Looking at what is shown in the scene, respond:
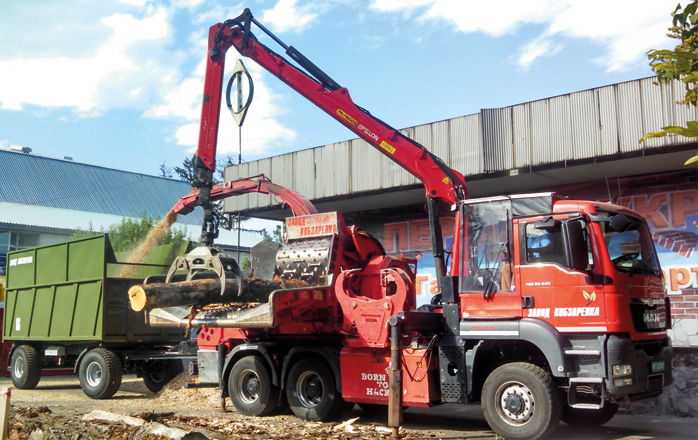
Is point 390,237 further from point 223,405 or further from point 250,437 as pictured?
point 250,437

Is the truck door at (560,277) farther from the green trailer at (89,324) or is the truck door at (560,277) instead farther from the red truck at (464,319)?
the green trailer at (89,324)

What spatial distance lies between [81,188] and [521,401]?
120 ft

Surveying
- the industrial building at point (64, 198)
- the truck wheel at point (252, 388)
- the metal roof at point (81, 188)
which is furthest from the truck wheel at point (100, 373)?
the metal roof at point (81, 188)

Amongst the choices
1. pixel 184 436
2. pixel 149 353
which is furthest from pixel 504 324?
pixel 149 353

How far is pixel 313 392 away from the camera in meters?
10.4

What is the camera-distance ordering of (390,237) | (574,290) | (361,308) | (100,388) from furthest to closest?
(390,237)
(100,388)
(361,308)
(574,290)

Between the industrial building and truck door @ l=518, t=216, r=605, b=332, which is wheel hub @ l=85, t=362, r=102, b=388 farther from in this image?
the industrial building

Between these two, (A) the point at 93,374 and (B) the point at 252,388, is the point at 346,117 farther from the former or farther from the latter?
(A) the point at 93,374

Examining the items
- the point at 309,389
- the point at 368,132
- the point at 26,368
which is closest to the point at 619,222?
the point at 368,132

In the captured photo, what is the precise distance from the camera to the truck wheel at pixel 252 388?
1065 centimetres

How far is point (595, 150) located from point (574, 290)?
509cm

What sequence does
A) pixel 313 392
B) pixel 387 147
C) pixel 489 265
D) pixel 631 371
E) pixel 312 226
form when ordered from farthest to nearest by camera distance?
pixel 387 147, pixel 312 226, pixel 313 392, pixel 489 265, pixel 631 371

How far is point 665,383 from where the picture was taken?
857 centimetres

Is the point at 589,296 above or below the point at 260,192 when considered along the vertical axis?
below
